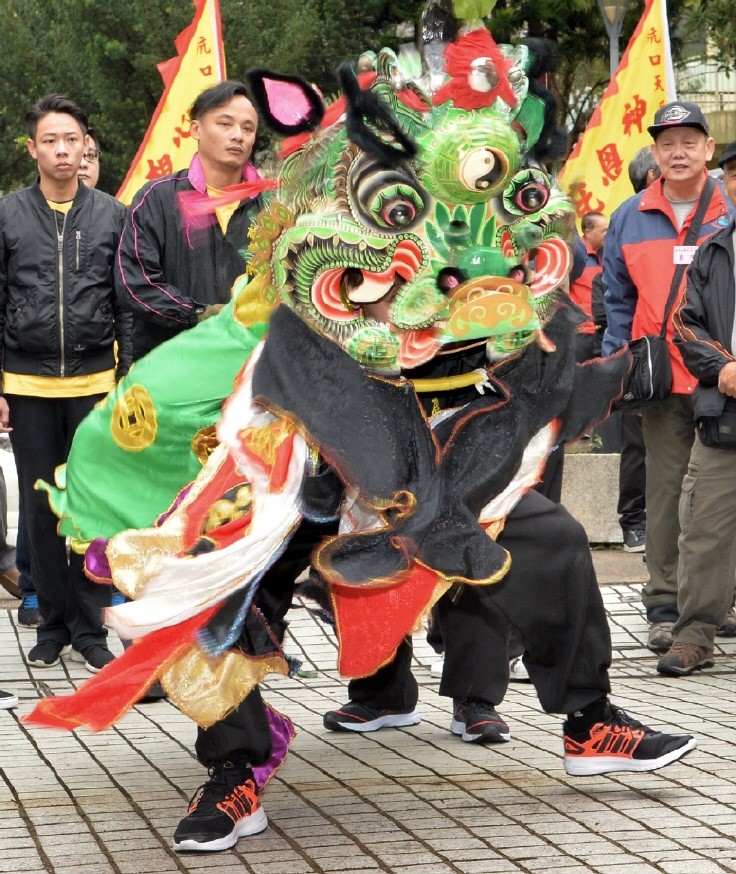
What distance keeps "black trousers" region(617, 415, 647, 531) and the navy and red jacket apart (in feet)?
6.16

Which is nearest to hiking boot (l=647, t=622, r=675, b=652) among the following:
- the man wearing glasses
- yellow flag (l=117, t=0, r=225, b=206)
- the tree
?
the man wearing glasses

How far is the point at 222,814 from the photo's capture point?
373cm

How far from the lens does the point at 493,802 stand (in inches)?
161

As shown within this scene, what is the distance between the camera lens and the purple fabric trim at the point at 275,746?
13.0 ft

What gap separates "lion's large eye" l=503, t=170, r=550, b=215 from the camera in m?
3.69

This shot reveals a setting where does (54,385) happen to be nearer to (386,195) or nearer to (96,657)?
(96,657)

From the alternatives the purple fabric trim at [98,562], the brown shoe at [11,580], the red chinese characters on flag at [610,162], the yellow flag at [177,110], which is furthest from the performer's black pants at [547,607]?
the yellow flag at [177,110]

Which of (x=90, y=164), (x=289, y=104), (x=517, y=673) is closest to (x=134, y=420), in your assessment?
(x=289, y=104)

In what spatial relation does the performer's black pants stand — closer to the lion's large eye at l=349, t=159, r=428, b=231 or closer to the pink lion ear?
the lion's large eye at l=349, t=159, r=428, b=231

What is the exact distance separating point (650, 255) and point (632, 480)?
2.25m

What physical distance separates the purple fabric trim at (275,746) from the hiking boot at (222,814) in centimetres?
8

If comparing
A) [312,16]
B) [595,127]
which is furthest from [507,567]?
[312,16]

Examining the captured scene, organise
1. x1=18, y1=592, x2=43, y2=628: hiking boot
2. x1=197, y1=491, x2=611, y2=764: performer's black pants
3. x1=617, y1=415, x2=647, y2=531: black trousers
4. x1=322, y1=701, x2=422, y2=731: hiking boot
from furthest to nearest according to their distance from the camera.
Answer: x1=617, y1=415, x2=647, y2=531: black trousers → x1=18, y1=592, x2=43, y2=628: hiking boot → x1=322, y1=701, x2=422, y2=731: hiking boot → x1=197, y1=491, x2=611, y2=764: performer's black pants

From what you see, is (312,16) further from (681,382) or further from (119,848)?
(119,848)
